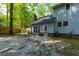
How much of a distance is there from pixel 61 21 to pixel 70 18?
173 millimetres

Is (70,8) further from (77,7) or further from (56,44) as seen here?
(56,44)

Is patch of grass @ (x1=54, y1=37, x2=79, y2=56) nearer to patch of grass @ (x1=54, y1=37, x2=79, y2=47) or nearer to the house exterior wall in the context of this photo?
patch of grass @ (x1=54, y1=37, x2=79, y2=47)

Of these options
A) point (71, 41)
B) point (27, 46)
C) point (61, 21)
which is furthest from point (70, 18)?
point (27, 46)

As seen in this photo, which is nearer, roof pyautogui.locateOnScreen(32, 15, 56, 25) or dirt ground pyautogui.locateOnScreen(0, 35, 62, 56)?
dirt ground pyautogui.locateOnScreen(0, 35, 62, 56)

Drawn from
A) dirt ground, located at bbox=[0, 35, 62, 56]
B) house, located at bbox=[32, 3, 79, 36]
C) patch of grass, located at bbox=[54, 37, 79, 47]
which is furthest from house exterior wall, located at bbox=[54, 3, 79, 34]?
dirt ground, located at bbox=[0, 35, 62, 56]

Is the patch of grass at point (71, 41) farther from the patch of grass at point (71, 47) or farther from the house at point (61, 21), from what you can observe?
the house at point (61, 21)

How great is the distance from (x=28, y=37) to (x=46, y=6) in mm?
603

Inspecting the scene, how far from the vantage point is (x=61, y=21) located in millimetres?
3387

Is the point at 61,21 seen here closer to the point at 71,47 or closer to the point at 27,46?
the point at 71,47

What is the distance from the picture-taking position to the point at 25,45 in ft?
10.7

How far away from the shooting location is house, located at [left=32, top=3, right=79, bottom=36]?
10.8 feet

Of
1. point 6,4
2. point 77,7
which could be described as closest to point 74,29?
point 77,7

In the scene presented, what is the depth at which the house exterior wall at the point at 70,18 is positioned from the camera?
328 cm

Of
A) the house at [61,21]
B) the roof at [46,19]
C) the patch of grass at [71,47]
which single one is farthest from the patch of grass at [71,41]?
the roof at [46,19]
